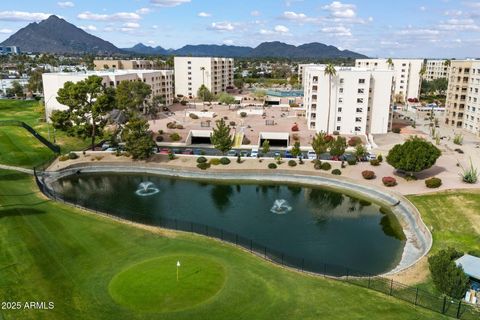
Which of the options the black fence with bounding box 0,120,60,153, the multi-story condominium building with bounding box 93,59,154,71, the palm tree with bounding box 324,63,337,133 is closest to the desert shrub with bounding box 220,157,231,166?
the palm tree with bounding box 324,63,337,133

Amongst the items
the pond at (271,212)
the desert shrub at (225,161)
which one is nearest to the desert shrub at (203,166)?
the desert shrub at (225,161)

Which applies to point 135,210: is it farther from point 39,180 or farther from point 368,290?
point 368,290

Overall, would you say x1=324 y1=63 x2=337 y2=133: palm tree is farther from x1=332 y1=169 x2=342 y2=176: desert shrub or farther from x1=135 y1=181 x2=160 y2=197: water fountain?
x1=135 y1=181 x2=160 y2=197: water fountain

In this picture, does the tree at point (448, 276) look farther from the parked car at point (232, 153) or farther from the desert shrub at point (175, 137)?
the desert shrub at point (175, 137)

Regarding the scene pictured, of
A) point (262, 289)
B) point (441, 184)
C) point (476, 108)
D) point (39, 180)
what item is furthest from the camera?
point (476, 108)

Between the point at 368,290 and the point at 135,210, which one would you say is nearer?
the point at 368,290

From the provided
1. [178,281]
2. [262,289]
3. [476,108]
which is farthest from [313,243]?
[476,108]

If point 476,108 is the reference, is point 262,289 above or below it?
below
